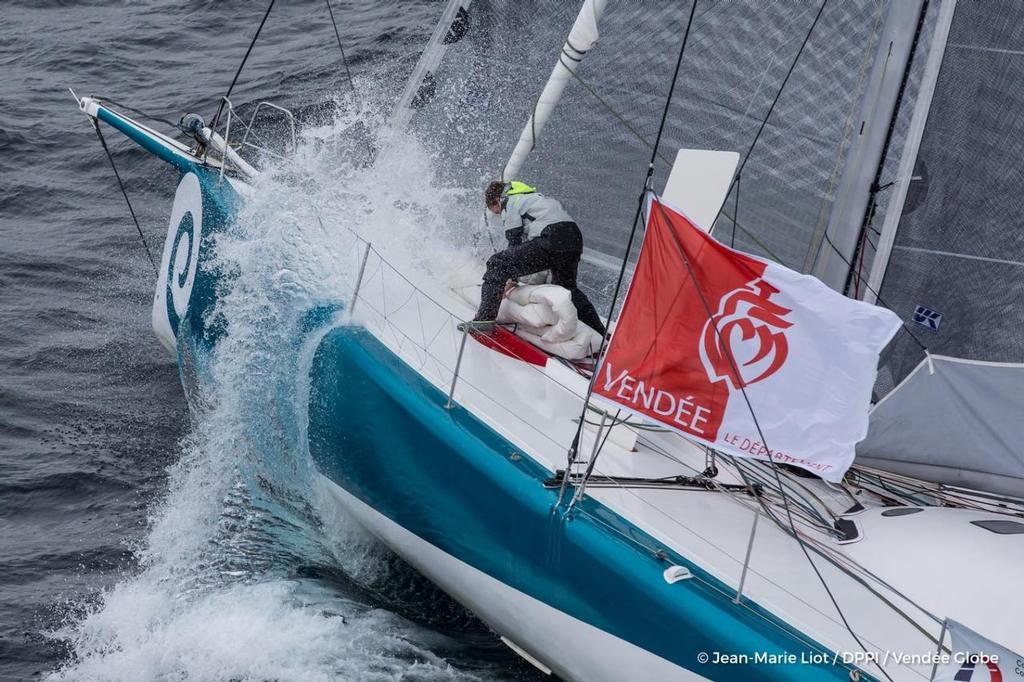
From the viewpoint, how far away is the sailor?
19.9ft

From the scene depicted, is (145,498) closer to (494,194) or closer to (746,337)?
(494,194)

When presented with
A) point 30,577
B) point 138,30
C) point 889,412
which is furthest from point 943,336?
point 138,30

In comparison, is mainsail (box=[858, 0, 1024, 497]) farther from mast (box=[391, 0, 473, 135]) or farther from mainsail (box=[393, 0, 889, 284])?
mast (box=[391, 0, 473, 135])

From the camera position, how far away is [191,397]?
22.8 ft

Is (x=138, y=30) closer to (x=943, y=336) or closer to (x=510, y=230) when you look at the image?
(x=510, y=230)

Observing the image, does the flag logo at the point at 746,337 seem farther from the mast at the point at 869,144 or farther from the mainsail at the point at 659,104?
the mainsail at the point at 659,104

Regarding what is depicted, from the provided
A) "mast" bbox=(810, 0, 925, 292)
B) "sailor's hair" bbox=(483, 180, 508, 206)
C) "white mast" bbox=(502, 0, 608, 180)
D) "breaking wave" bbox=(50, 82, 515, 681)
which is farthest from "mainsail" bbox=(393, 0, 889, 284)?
"sailor's hair" bbox=(483, 180, 508, 206)

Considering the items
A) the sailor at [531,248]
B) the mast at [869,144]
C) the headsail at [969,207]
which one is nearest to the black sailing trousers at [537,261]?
the sailor at [531,248]

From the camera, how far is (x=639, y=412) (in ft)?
14.9

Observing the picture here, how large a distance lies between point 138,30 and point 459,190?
267 inches

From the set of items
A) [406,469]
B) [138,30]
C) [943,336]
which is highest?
[138,30]

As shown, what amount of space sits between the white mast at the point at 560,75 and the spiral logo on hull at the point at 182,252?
5.71 ft

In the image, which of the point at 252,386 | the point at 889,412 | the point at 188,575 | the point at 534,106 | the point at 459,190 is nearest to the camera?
the point at 889,412

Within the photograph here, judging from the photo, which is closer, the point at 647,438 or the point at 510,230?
the point at 647,438
